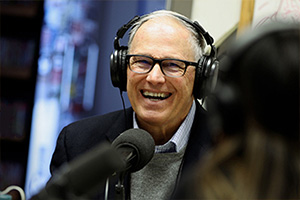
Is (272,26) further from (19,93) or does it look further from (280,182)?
(19,93)

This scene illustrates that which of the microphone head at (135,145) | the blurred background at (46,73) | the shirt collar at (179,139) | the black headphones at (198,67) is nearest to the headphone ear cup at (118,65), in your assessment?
the black headphones at (198,67)

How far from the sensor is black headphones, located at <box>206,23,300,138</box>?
38cm

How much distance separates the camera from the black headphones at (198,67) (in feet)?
4.25

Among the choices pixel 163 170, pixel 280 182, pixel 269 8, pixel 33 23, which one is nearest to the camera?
pixel 280 182

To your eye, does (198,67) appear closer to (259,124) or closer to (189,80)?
(189,80)

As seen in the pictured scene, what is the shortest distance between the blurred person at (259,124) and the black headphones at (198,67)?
0.85m

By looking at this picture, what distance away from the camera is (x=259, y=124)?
39 centimetres

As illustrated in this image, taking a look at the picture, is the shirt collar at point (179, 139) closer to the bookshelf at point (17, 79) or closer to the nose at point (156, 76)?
the nose at point (156, 76)

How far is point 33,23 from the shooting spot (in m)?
3.19

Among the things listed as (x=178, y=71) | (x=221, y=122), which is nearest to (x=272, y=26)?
(x=221, y=122)

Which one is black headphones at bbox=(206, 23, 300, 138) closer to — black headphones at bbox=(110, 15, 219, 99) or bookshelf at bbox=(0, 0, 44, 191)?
black headphones at bbox=(110, 15, 219, 99)

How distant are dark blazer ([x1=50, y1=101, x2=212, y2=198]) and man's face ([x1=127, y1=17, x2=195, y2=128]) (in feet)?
0.22

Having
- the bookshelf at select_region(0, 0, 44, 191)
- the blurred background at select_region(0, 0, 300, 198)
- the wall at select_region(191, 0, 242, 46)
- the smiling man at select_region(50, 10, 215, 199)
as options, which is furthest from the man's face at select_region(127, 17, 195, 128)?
the bookshelf at select_region(0, 0, 44, 191)

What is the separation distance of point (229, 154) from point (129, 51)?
1042 mm
